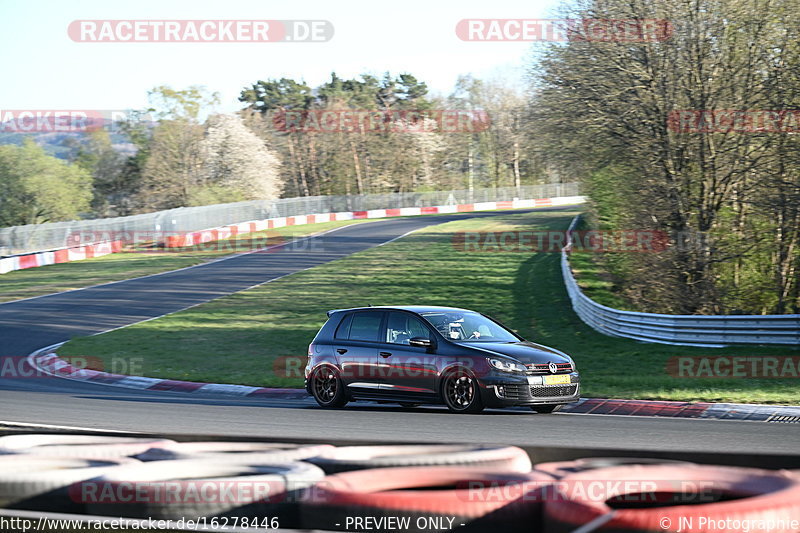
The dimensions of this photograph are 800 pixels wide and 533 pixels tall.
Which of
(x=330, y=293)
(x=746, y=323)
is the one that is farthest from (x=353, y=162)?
(x=746, y=323)

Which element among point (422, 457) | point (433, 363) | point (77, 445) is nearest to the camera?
point (422, 457)

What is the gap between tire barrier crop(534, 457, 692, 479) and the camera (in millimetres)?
5883

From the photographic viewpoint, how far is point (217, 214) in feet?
191

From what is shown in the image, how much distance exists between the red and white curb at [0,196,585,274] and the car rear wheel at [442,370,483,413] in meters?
33.1

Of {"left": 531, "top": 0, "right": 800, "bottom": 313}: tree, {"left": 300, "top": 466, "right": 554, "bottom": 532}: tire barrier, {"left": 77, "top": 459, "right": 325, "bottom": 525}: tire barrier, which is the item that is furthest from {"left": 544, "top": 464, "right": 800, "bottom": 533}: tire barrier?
{"left": 531, "top": 0, "right": 800, "bottom": 313}: tree

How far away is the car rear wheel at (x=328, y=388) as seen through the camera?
13.0 metres

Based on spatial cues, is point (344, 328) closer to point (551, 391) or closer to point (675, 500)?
point (551, 391)

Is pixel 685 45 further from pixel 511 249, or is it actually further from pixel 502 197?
pixel 502 197

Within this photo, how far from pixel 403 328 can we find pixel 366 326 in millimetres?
691

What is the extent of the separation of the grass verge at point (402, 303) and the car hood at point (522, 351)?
91.6 inches

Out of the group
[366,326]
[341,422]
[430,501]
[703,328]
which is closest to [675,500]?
[430,501]

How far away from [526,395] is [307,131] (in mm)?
82596

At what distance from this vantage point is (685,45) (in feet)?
71.2

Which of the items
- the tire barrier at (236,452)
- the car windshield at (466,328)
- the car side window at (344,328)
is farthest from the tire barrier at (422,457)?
the car side window at (344,328)
